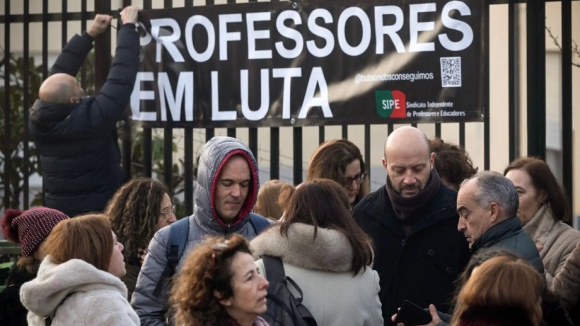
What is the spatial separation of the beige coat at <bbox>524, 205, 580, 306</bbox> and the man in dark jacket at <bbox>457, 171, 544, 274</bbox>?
707mm

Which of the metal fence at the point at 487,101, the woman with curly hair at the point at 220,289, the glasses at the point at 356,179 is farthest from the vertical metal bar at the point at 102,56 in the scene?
the woman with curly hair at the point at 220,289

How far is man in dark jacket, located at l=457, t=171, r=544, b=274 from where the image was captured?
16.9ft

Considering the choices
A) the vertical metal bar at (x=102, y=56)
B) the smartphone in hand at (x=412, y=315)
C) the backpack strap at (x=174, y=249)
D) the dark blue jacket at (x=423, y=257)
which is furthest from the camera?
the vertical metal bar at (x=102, y=56)

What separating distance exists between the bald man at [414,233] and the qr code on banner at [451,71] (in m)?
1.16

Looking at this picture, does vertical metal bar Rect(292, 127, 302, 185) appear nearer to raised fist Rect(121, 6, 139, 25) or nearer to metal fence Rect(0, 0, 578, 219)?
metal fence Rect(0, 0, 578, 219)

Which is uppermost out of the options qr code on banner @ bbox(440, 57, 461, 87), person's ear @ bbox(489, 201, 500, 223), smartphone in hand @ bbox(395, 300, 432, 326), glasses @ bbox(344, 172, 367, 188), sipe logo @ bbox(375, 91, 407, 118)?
qr code on banner @ bbox(440, 57, 461, 87)

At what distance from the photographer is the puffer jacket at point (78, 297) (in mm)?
4516

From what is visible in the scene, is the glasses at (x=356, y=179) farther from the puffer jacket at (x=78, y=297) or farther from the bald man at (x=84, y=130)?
the puffer jacket at (x=78, y=297)

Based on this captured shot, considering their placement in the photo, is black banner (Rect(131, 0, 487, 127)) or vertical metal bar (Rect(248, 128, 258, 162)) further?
vertical metal bar (Rect(248, 128, 258, 162))

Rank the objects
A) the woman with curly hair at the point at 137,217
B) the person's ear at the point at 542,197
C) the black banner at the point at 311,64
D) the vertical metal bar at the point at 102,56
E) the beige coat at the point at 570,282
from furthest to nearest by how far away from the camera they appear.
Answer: the vertical metal bar at the point at 102,56 → the black banner at the point at 311,64 → the person's ear at the point at 542,197 → the woman with curly hair at the point at 137,217 → the beige coat at the point at 570,282

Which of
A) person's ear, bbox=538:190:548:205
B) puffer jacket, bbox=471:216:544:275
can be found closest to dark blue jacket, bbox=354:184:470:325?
puffer jacket, bbox=471:216:544:275

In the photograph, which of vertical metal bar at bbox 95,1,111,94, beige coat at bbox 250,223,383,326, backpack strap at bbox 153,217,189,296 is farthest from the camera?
vertical metal bar at bbox 95,1,111,94

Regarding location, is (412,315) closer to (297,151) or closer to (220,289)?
(220,289)

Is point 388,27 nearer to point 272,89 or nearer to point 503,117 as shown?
point 272,89
